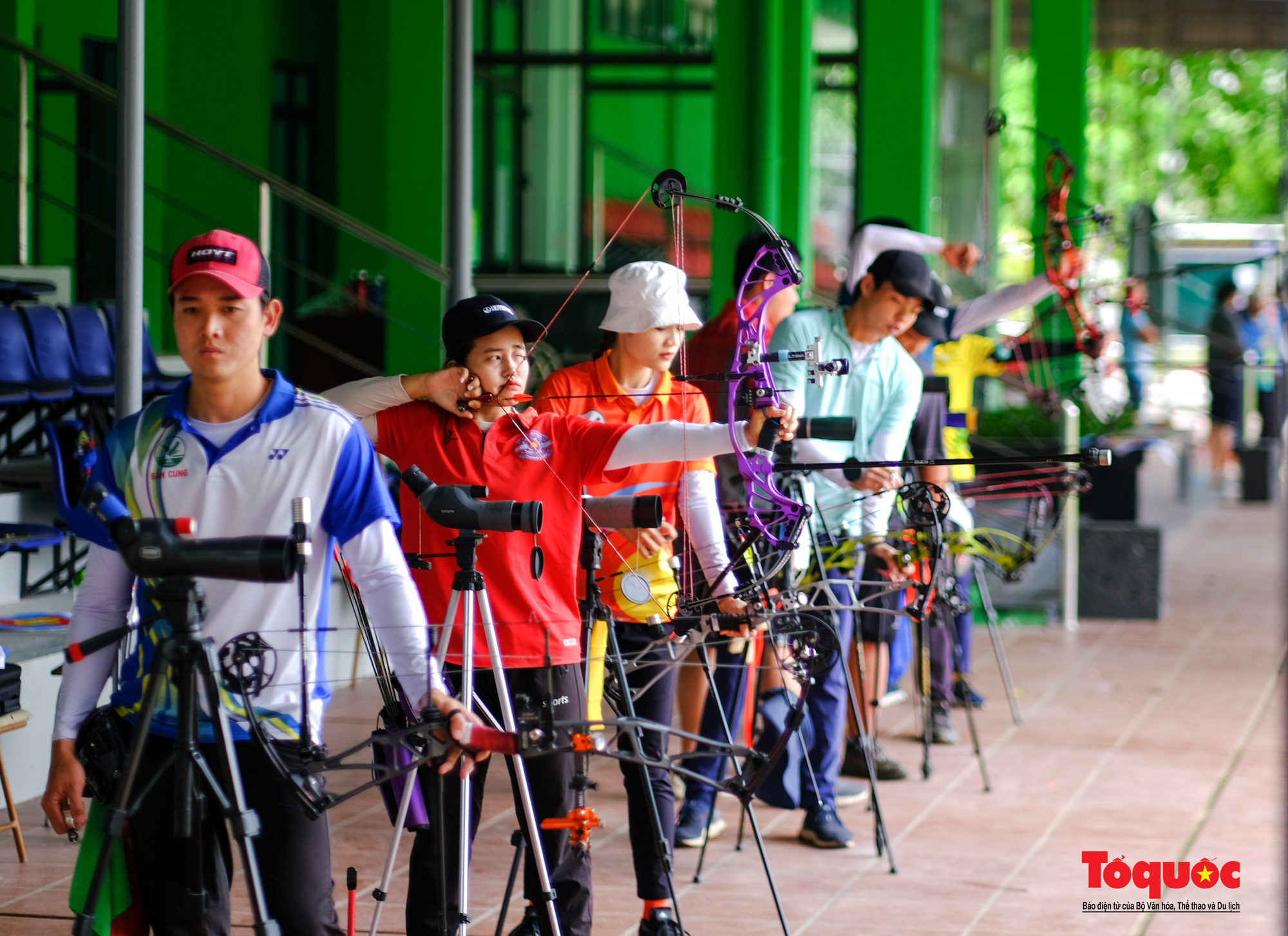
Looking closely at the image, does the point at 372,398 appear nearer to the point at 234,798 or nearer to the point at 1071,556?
the point at 234,798

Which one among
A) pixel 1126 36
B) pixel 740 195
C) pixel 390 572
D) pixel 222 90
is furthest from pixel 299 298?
pixel 1126 36

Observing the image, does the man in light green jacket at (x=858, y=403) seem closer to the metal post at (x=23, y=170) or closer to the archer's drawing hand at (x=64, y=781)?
the archer's drawing hand at (x=64, y=781)

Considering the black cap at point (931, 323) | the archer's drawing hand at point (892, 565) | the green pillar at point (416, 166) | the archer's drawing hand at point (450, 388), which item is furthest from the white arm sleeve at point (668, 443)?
the green pillar at point (416, 166)

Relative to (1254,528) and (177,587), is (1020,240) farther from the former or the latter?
(1254,528)

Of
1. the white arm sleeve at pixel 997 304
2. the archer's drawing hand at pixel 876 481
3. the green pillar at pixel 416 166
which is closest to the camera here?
the archer's drawing hand at pixel 876 481

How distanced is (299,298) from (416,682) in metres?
10.1

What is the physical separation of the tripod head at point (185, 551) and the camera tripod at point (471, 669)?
0.48 m

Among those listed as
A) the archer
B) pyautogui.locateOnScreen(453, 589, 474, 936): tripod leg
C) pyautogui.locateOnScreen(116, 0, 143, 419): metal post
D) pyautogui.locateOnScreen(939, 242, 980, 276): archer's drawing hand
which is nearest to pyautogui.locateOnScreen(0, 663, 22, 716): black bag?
pyautogui.locateOnScreen(116, 0, 143, 419): metal post

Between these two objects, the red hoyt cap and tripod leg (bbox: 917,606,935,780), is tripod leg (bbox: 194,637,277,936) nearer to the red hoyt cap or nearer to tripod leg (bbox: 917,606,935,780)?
the red hoyt cap

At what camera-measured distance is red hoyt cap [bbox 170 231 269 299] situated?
2605 millimetres

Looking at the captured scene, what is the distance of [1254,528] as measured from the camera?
45.0 ft

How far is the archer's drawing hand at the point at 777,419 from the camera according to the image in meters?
3.36

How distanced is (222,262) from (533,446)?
956 millimetres

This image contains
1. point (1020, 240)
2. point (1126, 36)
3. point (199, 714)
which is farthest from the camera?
Result: point (1126, 36)
